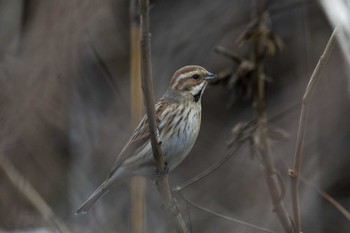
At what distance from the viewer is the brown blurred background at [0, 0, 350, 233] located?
189 inches

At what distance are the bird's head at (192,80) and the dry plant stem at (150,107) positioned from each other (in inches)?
36.1

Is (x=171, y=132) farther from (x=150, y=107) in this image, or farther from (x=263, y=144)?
(x=150, y=107)

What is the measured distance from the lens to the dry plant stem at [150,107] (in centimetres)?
314

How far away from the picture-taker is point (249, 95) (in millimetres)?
5207

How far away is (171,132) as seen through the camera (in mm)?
4660

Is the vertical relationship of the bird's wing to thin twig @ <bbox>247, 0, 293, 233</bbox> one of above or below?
above

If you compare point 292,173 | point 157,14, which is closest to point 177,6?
point 157,14

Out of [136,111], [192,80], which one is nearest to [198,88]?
[192,80]

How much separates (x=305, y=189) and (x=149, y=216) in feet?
4.08

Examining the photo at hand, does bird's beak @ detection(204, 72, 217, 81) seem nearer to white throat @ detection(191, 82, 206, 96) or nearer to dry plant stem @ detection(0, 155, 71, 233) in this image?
white throat @ detection(191, 82, 206, 96)

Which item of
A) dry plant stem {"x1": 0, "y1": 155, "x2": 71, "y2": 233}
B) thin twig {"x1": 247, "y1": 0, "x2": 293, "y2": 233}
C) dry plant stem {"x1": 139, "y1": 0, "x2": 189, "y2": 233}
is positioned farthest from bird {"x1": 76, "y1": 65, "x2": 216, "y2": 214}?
dry plant stem {"x1": 0, "y1": 155, "x2": 71, "y2": 233}

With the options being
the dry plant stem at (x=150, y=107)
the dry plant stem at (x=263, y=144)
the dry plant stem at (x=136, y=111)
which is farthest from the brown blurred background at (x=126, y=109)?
the dry plant stem at (x=150, y=107)

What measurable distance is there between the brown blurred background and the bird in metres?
0.46

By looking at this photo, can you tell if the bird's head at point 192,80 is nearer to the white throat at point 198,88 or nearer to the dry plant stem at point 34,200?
the white throat at point 198,88
